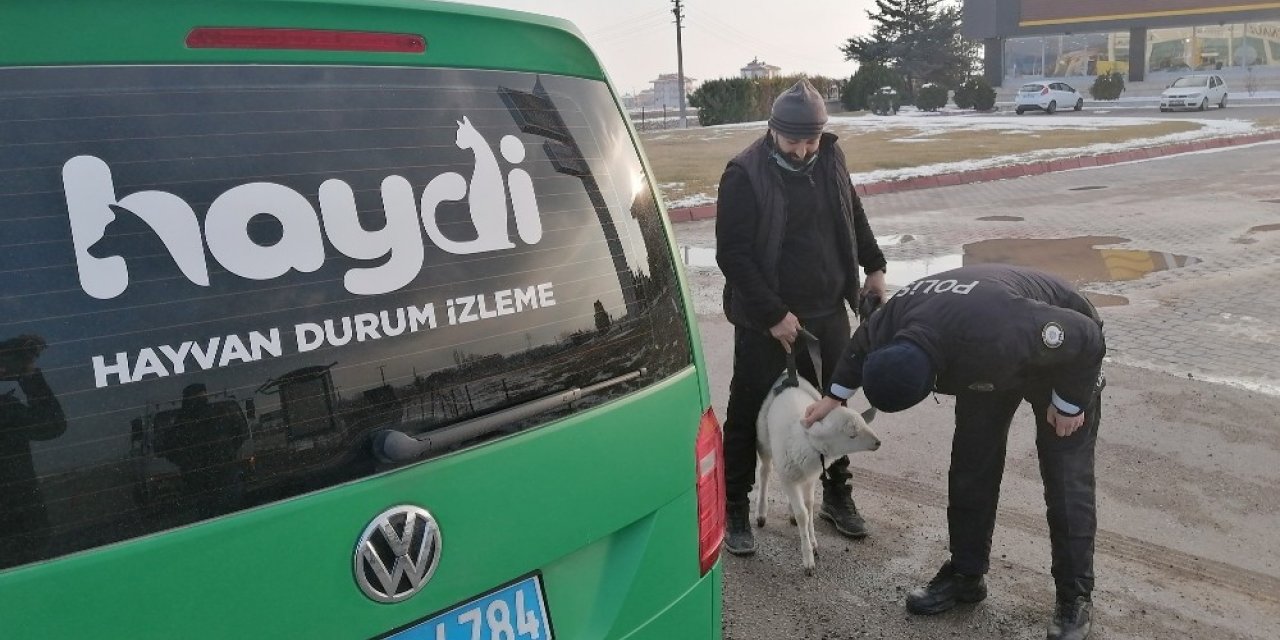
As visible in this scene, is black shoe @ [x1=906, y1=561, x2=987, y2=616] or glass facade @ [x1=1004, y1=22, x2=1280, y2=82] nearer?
black shoe @ [x1=906, y1=561, x2=987, y2=616]

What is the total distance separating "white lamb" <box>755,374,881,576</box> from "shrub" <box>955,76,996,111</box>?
42804 millimetres

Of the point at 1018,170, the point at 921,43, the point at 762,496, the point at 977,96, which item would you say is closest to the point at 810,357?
the point at 762,496

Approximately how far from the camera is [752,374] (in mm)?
4062

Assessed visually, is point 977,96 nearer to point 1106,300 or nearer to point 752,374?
point 1106,300

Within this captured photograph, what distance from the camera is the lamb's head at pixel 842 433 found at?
3645mm

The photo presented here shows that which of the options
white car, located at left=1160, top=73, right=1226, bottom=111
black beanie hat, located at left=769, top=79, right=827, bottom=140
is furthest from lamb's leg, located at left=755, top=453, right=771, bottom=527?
white car, located at left=1160, top=73, right=1226, bottom=111

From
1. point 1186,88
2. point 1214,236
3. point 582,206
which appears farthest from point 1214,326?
point 1186,88

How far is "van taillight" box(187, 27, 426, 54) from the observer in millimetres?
1596

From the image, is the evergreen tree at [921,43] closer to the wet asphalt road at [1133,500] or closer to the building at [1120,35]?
the building at [1120,35]

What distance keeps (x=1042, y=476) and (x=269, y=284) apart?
9.31 feet

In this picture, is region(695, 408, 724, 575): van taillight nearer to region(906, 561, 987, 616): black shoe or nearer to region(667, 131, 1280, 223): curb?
region(906, 561, 987, 616): black shoe

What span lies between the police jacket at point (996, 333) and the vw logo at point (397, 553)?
175 centimetres

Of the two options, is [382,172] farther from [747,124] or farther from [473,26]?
[747,124]

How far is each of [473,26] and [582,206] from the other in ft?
1.43
